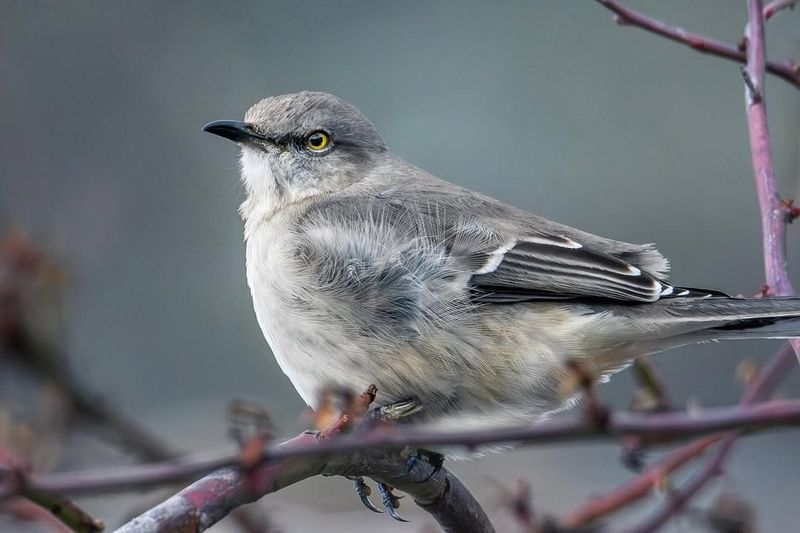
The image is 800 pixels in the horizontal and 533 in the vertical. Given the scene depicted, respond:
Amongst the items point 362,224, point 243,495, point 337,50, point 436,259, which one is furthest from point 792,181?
point 337,50

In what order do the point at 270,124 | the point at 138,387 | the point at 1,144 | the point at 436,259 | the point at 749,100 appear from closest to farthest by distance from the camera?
1. the point at 749,100
2. the point at 436,259
3. the point at 270,124
4. the point at 1,144
5. the point at 138,387

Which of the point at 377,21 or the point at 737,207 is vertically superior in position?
the point at 377,21

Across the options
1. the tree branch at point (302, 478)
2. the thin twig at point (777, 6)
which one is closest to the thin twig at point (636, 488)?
the tree branch at point (302, 478)

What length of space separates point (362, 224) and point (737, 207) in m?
4.10

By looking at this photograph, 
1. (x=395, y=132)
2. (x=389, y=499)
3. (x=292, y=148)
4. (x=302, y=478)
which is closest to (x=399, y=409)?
(x=389, y=499)

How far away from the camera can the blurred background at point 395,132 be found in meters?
6.97

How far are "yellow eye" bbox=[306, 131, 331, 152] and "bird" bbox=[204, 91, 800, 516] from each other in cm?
71

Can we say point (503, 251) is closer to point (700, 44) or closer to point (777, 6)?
point (700, 44)

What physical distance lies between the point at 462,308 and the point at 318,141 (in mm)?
1458

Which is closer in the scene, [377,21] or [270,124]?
[270,124]

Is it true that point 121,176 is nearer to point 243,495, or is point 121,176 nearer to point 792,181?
point 792,181

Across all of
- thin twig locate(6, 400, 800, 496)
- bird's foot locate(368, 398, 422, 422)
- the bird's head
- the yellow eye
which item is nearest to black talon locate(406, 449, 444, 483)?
bird's foot locate(368, 398, 422, 422)

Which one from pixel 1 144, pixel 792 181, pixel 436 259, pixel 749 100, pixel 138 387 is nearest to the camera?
pixel 749 100

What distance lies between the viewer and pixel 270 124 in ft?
15.3
